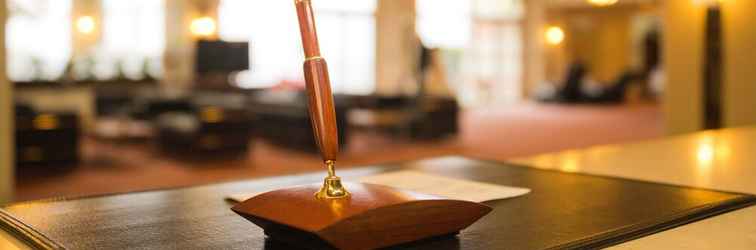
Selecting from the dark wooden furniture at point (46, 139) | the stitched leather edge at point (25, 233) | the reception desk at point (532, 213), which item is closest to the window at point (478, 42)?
the dark wooden furniture at point (46, 139)

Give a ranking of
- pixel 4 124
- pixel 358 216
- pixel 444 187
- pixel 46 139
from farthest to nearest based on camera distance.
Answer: pixel 46 139
pixel 4 124
pixel 444 187
pixel 358 216

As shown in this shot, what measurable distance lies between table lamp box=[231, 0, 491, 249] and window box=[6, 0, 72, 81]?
10.6m

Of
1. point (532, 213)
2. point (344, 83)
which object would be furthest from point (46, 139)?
point (344, 83)

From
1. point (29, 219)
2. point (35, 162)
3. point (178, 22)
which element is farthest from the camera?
point (178, 22)

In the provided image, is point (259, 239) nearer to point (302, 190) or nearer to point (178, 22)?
point (302, 190)

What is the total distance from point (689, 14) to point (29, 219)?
21.7ft

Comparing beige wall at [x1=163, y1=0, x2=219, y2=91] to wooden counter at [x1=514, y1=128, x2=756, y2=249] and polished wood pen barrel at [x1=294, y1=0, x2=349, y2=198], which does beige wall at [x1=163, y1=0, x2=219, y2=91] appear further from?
polished wood pen barrel at [x1=294, y1=0, x2=349, y2=198]

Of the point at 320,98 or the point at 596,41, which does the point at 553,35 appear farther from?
the point at 320,98

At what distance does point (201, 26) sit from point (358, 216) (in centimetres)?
1172

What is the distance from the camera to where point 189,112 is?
956 centimetres

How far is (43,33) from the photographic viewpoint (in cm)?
1098

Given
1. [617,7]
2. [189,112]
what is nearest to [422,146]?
[189,112]

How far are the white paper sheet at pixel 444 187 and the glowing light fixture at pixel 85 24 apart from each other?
35.5 feet

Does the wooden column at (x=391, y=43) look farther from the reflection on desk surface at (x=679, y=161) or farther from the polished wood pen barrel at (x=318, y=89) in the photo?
the polished wood pen barrel at (x=318, y=89)
